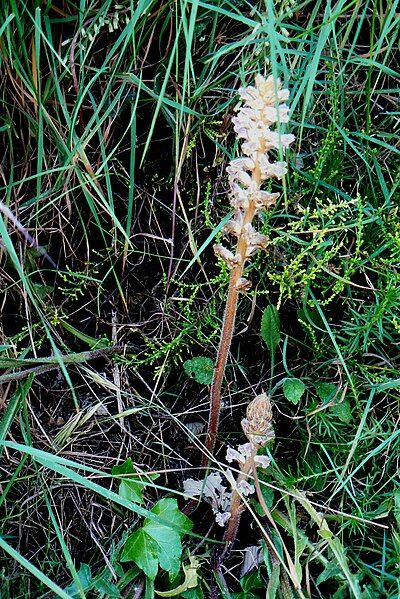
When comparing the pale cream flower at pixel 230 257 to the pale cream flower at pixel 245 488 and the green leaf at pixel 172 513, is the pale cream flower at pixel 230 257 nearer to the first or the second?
the pale cream flower at pixel 245 488

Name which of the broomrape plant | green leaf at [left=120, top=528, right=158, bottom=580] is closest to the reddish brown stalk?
the broomrape plant

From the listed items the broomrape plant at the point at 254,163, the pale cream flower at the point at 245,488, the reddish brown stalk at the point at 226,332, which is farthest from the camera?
the pale cream flower at the point at 245,488

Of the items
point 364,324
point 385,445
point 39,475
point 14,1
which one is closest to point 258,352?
point 364,324

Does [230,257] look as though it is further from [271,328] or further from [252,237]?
[271,328]

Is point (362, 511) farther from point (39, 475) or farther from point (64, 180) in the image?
point (64, 180)

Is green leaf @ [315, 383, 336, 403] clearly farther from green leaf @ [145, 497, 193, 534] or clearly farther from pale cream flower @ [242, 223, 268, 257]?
pale cream flower @ [242, 223, 268, 257]

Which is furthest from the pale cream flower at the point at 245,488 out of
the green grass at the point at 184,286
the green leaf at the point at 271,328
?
the green leaf at the point at 271,328
